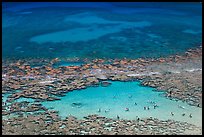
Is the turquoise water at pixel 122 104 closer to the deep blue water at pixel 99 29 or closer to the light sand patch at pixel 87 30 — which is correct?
the deep blue water at pixel 99 29

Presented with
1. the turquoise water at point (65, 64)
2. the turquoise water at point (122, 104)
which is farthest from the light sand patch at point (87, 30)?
the turquoise water at point (122, 104)

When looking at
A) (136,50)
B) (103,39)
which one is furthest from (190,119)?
(103,39)

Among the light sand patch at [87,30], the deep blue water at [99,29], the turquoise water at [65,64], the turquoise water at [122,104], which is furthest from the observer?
the light sand patch at [87,30]

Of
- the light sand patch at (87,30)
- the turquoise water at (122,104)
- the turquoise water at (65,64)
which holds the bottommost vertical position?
the turquoise water at (122,104)

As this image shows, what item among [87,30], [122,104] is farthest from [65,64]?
[87,30]

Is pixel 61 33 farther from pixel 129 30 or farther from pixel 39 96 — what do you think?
pixel 39 96

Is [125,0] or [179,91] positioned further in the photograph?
[125,0]

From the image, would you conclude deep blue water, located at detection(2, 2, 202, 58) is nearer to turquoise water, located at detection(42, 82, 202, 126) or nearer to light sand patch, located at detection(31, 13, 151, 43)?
light sand patch, located at detection(31, 13, 151, 43)

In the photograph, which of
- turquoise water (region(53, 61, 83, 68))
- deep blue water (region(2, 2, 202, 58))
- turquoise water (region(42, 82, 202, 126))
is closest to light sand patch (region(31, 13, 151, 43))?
deep blue water (region(2, 2, 202, 58))
